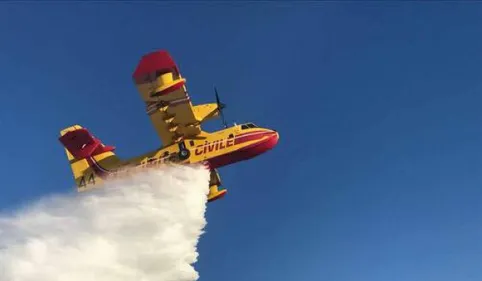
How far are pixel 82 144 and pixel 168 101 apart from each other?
543 centimetres

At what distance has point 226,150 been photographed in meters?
31.1

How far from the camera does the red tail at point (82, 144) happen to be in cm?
3092

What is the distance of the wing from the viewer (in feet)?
93.1

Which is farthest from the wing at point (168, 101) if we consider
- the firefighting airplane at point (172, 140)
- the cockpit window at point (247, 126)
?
the cockpit window at point (247, 126)

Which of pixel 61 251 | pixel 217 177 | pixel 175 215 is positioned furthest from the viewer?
pixel 217 177

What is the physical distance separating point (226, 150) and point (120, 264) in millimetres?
7750

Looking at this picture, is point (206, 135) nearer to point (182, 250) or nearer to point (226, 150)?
point (226, 150)

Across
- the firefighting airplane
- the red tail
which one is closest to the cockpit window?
the firefighting airplane

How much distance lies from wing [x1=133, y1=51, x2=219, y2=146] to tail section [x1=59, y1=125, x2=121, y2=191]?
323 centimetres

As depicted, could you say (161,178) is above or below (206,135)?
below

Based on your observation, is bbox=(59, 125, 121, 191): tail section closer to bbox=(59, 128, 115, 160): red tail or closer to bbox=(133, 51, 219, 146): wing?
bbox=(59, 128, 115, 160): red tail

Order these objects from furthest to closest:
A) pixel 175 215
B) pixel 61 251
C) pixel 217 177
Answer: pixel 217 177 < pixel 175 215 < pixel 61 251

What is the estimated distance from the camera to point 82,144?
104 ft

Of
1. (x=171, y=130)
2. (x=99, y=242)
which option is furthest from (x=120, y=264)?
(x=171, y=130)
